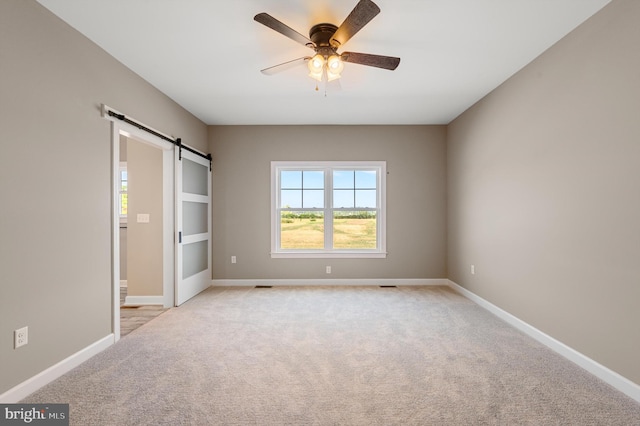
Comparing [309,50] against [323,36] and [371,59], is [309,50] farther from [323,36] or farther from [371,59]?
[371,59]

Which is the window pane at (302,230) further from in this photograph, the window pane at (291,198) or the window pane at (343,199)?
the window pane at (343,199)

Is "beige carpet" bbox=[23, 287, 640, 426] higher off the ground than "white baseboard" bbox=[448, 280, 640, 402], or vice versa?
"white baseboard" bbox=[448, 280, 640, 402]

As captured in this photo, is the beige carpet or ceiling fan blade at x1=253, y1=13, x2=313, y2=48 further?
ceiling fan blade at x1=253, y1=13, x2=313, y2=48

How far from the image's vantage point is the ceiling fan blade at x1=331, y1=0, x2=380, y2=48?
1.81 metres

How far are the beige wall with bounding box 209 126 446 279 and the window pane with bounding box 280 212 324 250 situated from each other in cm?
28

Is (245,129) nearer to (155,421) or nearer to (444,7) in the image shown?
(444,7)

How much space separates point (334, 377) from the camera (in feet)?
7.26

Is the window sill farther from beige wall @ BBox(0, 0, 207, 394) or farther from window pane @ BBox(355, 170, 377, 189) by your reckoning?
beige wall @ BBox(0, 0, 207, 394)

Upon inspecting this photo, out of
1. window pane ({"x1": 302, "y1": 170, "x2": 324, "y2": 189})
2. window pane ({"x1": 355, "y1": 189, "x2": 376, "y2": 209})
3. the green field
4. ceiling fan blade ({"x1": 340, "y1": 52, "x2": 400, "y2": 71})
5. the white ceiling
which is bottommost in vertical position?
the green field

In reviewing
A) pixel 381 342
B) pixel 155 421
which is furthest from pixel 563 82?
pixel 155 421

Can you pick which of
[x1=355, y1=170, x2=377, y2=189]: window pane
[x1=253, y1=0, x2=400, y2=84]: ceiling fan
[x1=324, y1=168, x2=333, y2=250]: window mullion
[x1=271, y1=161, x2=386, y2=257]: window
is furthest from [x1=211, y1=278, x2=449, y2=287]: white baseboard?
[x1=253, y1=0, x2=400, y2=84]: ceiling fan

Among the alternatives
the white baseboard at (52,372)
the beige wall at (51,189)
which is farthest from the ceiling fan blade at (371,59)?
the white baseboard at (52,372)

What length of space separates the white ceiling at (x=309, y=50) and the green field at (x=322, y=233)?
195 cm

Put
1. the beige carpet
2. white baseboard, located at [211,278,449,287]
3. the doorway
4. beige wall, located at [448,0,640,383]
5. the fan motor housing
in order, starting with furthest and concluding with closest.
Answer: white baseboard, located at [211,278,449,287] → the doorway → the fan motor housing → beige wall, located at [448,0,640,383] → the beige carpet
